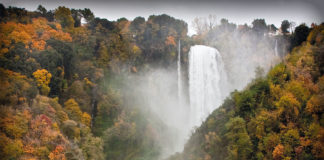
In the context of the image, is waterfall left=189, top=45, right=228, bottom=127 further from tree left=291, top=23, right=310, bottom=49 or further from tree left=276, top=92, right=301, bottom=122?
tree left=276, top=92, right=301, bottom=122

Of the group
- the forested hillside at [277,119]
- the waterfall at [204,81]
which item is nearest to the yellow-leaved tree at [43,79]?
the forested hillside at [277,119]

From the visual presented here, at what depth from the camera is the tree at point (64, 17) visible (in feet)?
132

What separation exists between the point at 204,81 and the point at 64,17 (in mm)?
25116

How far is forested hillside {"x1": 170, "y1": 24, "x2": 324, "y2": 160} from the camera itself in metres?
14.6

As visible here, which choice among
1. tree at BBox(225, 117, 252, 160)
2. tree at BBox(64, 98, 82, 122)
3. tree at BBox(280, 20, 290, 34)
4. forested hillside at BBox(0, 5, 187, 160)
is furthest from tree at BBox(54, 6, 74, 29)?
tree at BBox(280, 20, 290, 34)

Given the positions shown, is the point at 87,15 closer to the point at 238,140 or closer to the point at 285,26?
the point at 285,26

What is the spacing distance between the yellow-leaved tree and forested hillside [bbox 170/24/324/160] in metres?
17.9

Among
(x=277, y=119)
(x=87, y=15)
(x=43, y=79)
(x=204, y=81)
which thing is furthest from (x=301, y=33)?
(x=87, y=15)

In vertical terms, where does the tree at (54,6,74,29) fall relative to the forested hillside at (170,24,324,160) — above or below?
above

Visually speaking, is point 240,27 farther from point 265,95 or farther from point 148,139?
point 265,95

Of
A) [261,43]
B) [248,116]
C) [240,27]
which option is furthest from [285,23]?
[248,116]

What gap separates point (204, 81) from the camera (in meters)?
43.1

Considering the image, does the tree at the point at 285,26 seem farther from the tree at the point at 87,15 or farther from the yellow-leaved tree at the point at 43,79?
the yellow-leaved tree at the point at 43,79

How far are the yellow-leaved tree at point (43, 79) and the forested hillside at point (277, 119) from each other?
17864mm
